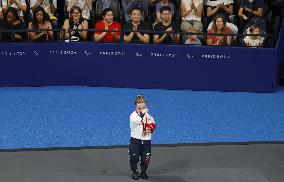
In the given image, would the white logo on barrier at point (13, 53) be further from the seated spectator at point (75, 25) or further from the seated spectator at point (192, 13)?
the seated spectator at point (192, 13)

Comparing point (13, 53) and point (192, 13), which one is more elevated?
point (192, 13)

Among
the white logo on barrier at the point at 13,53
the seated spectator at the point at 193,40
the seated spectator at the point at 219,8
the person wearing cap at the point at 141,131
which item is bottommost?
the person wearing cap at the point at 141,131

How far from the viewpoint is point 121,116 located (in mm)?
12227

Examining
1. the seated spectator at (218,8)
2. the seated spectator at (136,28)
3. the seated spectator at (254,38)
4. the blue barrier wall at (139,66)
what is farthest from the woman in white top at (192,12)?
the seated spectator at (254,38)

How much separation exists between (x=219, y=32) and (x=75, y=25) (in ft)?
10.6

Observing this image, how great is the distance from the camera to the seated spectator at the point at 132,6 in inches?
570

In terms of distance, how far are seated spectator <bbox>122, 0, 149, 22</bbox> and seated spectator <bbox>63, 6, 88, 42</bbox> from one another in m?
0.94

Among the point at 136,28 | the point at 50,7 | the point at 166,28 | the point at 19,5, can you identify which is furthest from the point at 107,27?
the point at 19,5

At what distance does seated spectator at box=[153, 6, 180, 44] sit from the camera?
14.1m

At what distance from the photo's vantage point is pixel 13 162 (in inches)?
379

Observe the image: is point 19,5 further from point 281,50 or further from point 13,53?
point 281,50

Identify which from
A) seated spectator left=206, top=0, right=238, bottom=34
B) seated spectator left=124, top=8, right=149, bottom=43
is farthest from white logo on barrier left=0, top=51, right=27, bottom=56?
seated spectator left=206, top=0, right=238, bottom=34

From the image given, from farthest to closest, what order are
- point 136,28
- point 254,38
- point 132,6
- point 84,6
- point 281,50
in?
1. point 281,50
2. point 84,6
3. point 132,6
4. point 136,28
5. point 254,38

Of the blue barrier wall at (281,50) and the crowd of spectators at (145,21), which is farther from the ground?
the crowd of spectators at (145,21)
